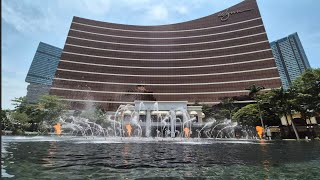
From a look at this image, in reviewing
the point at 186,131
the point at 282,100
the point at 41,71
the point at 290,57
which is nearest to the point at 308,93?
the point at 282,100

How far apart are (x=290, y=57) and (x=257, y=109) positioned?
439 feet

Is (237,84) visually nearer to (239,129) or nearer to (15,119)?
(239,129)

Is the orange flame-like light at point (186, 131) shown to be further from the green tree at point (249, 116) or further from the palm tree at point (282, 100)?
the palm tree at point (282, 100)

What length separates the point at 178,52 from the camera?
326 feet

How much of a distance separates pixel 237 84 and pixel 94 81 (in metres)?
54.8

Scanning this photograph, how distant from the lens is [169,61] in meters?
98.2

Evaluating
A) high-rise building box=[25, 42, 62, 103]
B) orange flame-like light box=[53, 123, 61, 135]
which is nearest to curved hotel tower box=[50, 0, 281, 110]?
orange flame-like light box=[53, 123, 61, 135]

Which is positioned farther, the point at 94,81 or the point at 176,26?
the point at 176,26

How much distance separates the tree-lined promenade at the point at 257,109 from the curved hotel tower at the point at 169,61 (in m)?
23.1

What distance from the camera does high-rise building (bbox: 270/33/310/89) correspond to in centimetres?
16025

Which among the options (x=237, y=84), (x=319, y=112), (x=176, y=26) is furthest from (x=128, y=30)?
(x=319, y=112)

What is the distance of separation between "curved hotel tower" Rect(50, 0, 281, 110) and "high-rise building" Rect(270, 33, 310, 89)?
80.4m

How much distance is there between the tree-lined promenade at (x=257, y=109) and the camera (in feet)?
130

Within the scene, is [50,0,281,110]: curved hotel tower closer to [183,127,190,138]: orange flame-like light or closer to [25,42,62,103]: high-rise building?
[183,127,190,138]: orange flame-like light
